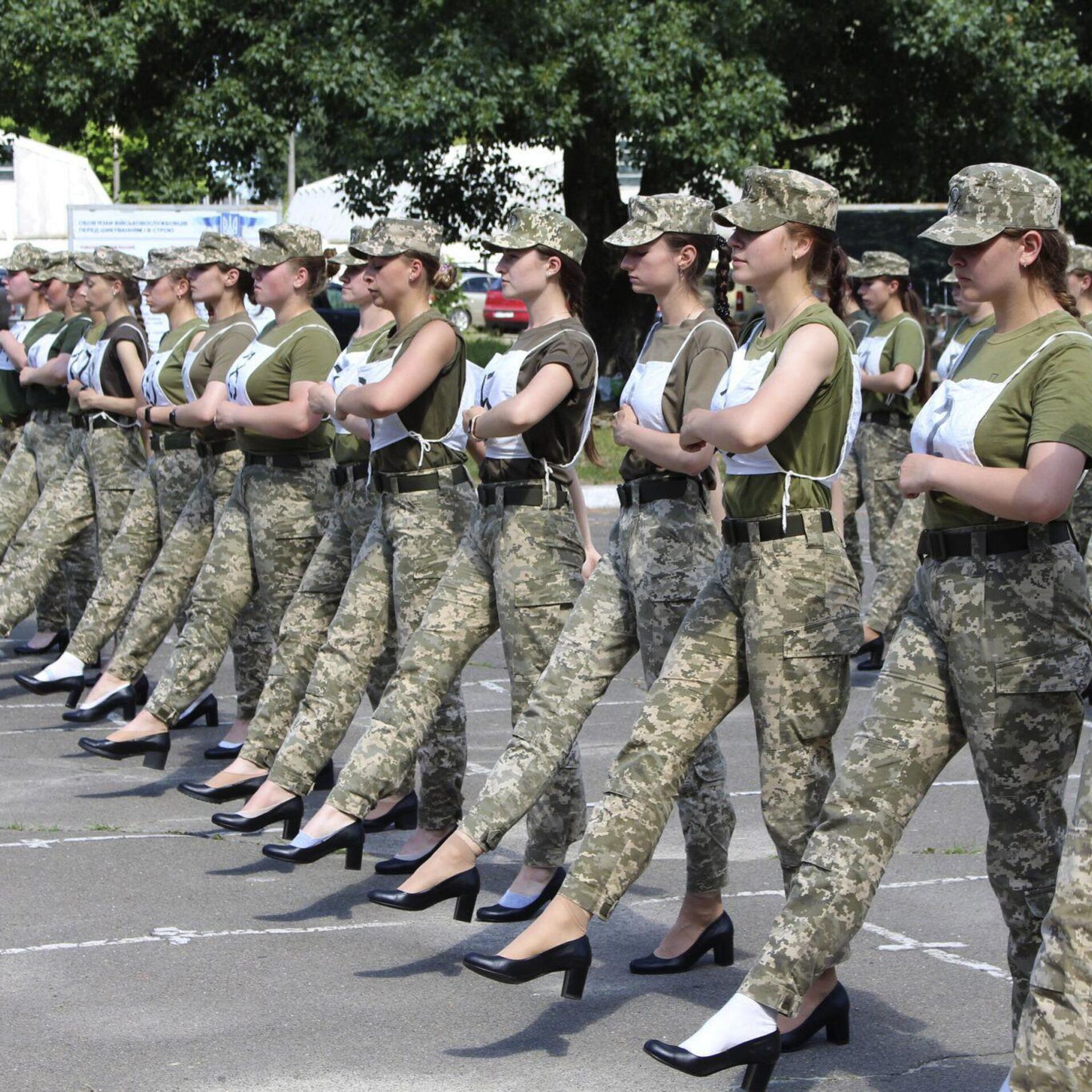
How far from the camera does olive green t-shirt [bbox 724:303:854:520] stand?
479 centimetres

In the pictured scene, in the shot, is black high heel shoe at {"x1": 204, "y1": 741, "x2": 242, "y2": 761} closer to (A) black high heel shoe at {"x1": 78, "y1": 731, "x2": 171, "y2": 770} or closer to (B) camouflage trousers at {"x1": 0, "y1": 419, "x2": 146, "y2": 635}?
(A) black high heel shoe at {"x1": 78, "y1": 731, "x2": 171, "y2": 770}

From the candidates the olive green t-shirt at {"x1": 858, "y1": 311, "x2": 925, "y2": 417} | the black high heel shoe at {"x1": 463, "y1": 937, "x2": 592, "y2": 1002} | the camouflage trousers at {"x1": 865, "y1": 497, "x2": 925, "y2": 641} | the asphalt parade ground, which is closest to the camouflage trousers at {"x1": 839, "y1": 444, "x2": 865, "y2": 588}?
the olive green t-shirt at {"x1": 858, "y1": 311, "x2": 925, "y2": 417}

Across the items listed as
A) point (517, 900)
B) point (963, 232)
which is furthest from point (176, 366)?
point (963, 232)

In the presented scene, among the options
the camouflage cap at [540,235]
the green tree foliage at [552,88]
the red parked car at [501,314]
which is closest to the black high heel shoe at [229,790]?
the camouflage cap at [540,235]

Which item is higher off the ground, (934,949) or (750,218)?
(750,218)

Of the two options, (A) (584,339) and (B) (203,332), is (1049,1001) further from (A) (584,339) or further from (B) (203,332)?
(B) (203,332)

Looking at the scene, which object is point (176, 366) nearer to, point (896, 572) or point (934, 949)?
point (896, 572)

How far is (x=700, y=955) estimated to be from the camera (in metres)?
5.48

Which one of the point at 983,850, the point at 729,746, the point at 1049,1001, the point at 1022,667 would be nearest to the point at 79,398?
the point at 729,746

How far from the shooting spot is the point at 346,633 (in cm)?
654

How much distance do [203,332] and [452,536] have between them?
8.25 ft

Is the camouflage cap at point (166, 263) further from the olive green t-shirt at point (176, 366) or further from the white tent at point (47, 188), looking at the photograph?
the white tent at point (47, 188)

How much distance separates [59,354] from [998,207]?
7543mm

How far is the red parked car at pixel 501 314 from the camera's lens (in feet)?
142
